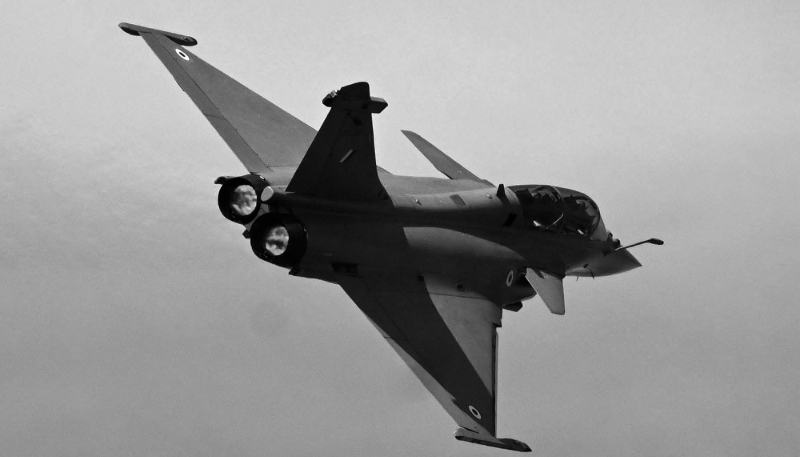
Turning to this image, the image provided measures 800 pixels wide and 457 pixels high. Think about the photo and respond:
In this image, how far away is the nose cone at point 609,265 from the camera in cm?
2880

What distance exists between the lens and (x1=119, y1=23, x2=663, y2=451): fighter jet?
23.5m

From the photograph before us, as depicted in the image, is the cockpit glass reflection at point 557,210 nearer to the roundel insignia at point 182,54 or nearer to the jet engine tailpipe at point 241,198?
the jet engine tailpipe at point 241,198

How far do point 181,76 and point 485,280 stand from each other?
7.90 meters

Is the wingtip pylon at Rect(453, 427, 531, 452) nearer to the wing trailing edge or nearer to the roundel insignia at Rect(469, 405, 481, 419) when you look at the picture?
the roundel insignia at Rect(469, 405, 481, 419)

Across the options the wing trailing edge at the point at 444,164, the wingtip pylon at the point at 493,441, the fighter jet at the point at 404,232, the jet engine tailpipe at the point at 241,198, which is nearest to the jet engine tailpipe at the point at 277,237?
the fighter jet at the point at 404,232

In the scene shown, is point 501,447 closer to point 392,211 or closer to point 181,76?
point 392,211

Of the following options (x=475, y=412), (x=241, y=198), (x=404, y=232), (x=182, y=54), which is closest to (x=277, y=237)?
(x=241, y=198)

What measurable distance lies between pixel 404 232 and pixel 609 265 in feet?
20.4

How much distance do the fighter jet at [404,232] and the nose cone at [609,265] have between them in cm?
9

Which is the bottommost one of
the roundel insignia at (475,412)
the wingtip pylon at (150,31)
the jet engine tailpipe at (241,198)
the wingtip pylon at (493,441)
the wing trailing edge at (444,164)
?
the wingtip pylon at (493,441)

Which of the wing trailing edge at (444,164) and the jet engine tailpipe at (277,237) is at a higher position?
the wing trailing edge at (444,164)

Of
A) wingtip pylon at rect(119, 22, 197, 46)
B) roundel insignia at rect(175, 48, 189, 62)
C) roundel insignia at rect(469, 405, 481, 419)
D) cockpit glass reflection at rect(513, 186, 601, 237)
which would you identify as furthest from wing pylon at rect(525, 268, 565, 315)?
wingtip pylon at rect(119, 22, 197, 46)

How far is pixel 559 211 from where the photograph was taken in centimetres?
2764

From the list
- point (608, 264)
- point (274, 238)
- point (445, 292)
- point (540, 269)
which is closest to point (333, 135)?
point (274, 238)
